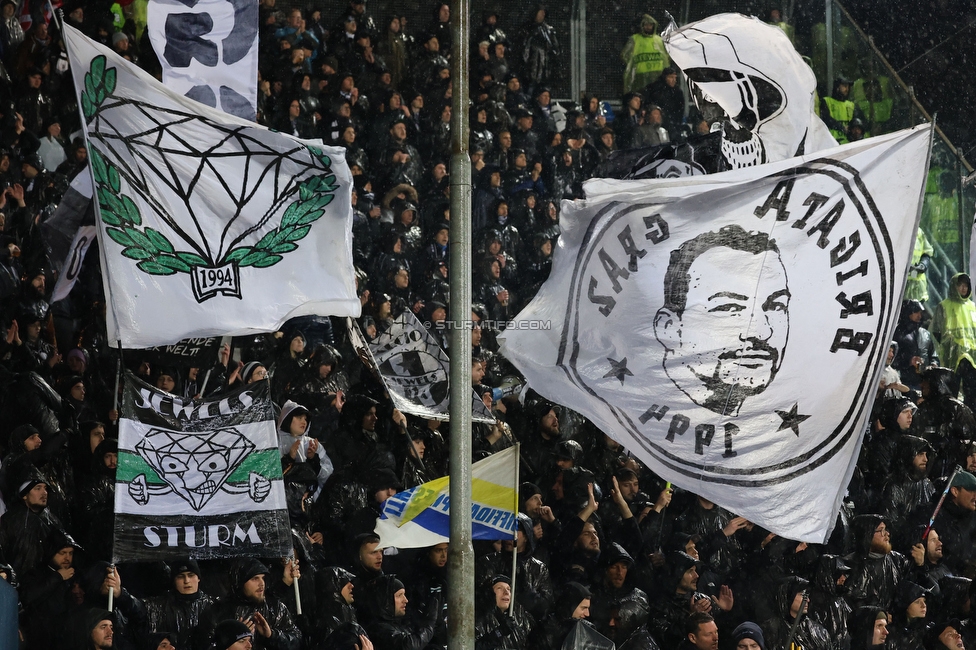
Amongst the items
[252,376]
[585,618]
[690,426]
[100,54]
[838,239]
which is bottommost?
[585,618]

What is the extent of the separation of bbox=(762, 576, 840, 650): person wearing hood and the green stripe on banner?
4.36 meters

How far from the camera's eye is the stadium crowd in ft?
34.1

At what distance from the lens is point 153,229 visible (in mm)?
9617

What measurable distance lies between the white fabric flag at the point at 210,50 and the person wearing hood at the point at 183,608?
347 cm

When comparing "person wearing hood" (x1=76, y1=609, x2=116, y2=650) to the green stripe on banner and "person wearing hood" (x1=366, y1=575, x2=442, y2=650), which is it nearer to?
the green stripe on banner

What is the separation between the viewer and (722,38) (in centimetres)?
1031

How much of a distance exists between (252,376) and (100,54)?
10.8 feet

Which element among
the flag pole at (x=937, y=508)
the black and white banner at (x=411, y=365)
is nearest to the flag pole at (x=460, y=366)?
the black and white banner at (x=411, y=365)

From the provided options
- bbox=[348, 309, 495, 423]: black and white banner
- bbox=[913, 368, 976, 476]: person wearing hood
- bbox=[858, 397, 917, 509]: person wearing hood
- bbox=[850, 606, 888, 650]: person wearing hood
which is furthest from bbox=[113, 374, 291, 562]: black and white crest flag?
bbox=[913, 368, 976, 476]: person wearing hood

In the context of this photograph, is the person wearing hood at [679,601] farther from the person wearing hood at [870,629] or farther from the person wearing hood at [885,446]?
the person wearing hood at [885,446]

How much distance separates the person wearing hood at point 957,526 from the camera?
13.0 meters

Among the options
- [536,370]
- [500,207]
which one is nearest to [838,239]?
[536,370]

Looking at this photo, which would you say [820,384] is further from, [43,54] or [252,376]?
[43,54]

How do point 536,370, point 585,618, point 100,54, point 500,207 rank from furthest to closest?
point 500,207, point 585,618, point 100,54, point 536,370
